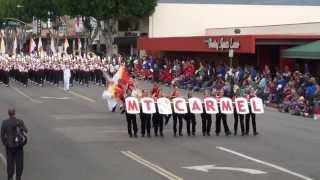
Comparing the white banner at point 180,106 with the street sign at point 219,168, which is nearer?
the street sign at point 219,168

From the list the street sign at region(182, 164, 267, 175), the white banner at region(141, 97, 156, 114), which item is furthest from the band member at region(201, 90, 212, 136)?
the street sign at region(182, 164, 267, 175)

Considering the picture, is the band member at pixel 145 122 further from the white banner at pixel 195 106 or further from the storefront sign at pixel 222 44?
the storefront sign at pixel 222 44

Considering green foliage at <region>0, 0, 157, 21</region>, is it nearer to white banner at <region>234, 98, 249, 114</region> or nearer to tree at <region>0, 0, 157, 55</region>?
tree at <region>0, 0, 157, 55</region>

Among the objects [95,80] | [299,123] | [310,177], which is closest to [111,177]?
[310,177]

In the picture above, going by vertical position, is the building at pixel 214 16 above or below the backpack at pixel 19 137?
above

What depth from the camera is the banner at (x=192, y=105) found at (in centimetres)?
2319

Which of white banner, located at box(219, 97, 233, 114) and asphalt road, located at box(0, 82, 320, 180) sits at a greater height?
white banner, located at box(219, 97, 233, 114)

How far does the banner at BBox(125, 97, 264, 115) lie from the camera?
2319cm

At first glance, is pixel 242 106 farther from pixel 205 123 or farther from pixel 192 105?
pixel 192 105

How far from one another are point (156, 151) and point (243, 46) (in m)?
22.4

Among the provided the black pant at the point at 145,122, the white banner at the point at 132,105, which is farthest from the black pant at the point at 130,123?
the white banner at the point at 132,105

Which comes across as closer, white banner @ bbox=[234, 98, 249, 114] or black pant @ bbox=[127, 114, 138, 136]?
black pant @ bbox=[127, 114, 138, 136]

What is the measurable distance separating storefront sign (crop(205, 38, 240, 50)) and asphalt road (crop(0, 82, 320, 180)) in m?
12.0

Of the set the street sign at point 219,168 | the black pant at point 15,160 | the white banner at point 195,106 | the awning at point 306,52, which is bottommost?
the street sign at point 219,168
